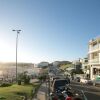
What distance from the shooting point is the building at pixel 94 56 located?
7272cm

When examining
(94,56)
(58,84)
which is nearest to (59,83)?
(58,84)

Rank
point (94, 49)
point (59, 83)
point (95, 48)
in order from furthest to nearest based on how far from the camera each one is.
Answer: point (94, 49) < point (95, 48) < point (59, 83)

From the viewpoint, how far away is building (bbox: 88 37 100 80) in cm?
7272

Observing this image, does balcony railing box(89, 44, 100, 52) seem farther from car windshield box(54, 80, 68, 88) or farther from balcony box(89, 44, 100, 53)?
car windshield box(54, 80, 68, 88)

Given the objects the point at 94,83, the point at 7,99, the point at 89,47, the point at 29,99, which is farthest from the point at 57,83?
the point at 89,47

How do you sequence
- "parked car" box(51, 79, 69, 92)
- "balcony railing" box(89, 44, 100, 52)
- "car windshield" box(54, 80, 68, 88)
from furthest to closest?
"balcony railing" box(89, 44, 100, 52), "car windshield" box(54, 80, 68, 88), "parked car" box(51, 79, 69, 92)

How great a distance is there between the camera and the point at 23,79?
52.1 metres

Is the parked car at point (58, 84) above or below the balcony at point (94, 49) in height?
below

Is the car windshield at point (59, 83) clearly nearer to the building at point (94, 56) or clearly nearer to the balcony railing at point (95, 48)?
the building at point (94, 56)

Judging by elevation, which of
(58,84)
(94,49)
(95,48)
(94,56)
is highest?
(95,48)

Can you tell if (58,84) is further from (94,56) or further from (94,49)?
(94,56)

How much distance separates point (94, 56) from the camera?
77062mm

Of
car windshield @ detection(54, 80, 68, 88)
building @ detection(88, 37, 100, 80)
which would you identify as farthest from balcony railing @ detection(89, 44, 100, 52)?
car windshield @ detection(54, 80, 68, 88)

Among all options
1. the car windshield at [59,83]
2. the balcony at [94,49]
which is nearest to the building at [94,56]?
the balcony at [94,49]
